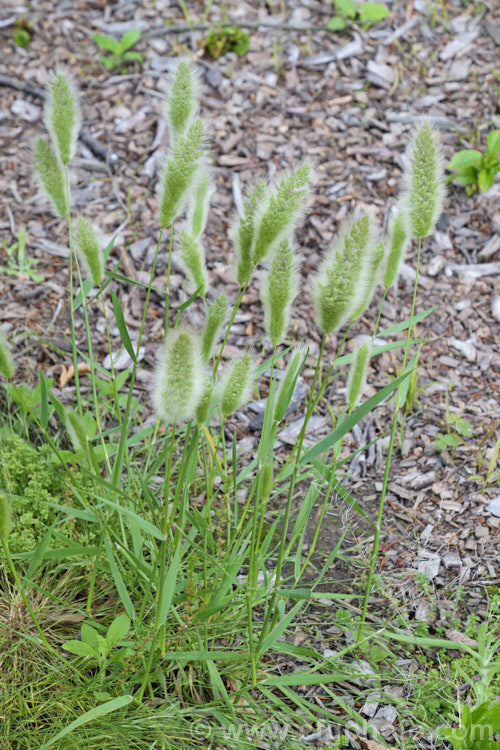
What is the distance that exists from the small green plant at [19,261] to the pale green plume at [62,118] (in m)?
1.57

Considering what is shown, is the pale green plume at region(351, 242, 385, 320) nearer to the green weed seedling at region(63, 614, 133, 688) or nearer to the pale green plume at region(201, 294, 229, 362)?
the pale green plume at region(201, 294, 229, 362)

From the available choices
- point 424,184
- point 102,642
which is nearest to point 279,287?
point 424,184

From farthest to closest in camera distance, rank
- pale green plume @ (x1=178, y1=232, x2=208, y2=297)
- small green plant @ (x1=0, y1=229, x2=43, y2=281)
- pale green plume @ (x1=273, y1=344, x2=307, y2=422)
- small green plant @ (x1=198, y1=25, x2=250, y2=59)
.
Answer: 1. small green plant @ (x1=198, y1=25, x2=250, y2=59)
2. small green plant @ (x1=0, y1=229, x2=43, y2=281)
3. pale green plume @ (x1=178, y1=232, x2=208, y2=297)
4. pale green plume @ (x1=273, y1=344, x2=307, y2=422)

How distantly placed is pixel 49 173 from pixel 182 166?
422 mm

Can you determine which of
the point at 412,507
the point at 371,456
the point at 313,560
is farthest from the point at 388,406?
the point at 313,560

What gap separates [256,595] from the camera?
1958mm

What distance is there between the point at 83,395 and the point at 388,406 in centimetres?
124

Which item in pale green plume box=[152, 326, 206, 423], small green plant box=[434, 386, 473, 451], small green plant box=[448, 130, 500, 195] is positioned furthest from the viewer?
small green plant box=[448, 130, 500, 195]

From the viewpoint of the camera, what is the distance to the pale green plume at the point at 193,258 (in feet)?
6.06

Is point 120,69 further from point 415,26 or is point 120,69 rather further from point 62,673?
point 62,673

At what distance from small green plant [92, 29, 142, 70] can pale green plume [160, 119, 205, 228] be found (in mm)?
3020

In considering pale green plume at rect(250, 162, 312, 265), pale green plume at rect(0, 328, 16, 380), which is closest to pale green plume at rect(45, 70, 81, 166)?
pale green plume at rect(0, 328, 16, 380)

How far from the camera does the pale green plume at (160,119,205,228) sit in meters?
1.49

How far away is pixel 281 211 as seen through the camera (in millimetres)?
1370
